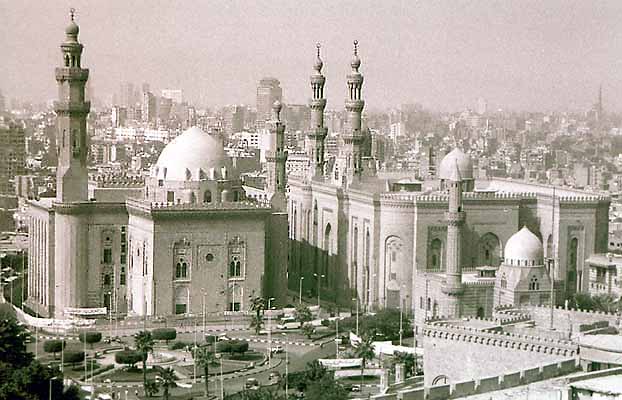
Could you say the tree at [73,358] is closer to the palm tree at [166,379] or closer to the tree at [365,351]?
the palm tree at [166,379]

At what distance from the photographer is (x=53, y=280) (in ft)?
104

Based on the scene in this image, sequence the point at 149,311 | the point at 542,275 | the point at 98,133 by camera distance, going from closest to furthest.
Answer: the point at 542,275 → the point at 149,311 → the point at 98,133

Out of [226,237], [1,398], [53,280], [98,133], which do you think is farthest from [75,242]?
[98,133]

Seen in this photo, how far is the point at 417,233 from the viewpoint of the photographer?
3153 centimetres

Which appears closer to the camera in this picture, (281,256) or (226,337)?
(226,337)

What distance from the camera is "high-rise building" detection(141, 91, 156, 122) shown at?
54234mm

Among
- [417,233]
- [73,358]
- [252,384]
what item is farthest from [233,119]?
[252,384]

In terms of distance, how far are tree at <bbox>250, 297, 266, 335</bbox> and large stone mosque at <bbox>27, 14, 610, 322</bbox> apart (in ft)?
3.61

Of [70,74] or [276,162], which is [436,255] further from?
[70,74]

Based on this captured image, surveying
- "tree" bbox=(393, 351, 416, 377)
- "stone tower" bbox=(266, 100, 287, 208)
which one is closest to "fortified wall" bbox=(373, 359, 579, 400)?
"tree" bbox=(393, 351, 416, 377)

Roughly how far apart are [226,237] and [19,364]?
33.6ft

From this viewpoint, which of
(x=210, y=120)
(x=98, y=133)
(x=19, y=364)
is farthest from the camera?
(x=98, y=133)

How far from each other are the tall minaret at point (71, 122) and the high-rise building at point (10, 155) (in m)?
8.24

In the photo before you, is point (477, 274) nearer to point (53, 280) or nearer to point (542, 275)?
point (542, 275)
